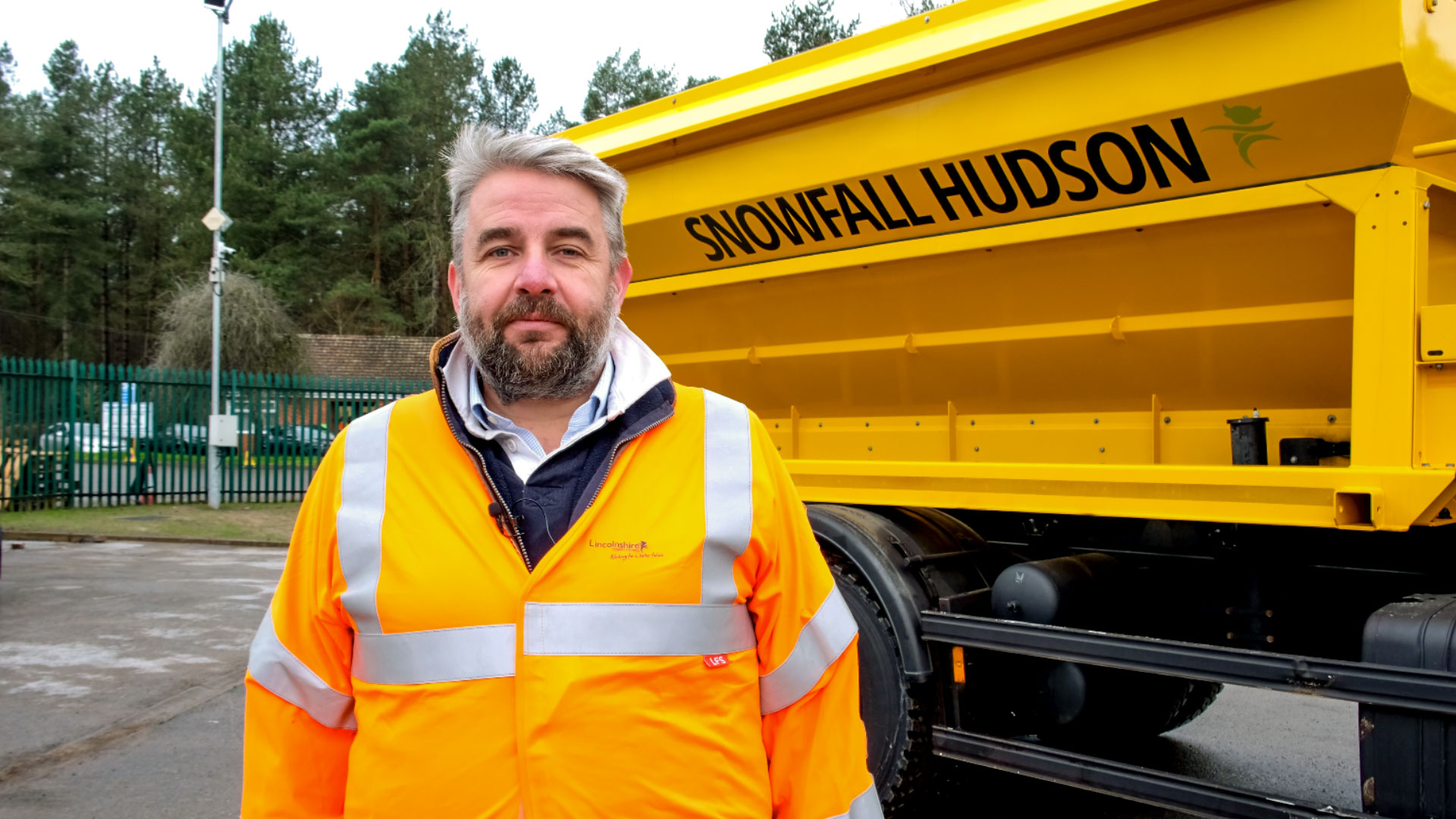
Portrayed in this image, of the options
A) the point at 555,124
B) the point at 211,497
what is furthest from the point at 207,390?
the point at 555,124

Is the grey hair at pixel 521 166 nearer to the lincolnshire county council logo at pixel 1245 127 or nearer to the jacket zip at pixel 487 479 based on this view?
the jacket zip at pixel 487 479

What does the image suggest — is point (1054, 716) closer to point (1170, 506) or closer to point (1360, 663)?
point (1170, 506)

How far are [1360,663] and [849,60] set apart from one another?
2.47m

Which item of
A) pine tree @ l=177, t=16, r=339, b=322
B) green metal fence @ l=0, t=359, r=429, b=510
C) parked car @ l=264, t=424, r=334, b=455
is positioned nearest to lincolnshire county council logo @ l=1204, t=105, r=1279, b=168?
green metal fence @ l=0, t=359, r=429, b=510

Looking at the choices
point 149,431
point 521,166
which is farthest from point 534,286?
point 149,431

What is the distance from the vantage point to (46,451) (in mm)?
15594

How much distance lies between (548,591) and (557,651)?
0.09 metres

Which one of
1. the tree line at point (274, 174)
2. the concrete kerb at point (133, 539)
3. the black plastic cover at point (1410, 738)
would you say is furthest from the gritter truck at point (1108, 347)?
the tree line at point (274, 174)

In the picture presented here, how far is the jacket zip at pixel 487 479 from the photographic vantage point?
1584 mm

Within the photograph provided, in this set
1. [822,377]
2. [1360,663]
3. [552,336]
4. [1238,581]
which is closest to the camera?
[552,336]

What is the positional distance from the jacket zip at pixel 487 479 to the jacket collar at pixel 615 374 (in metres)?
0.02

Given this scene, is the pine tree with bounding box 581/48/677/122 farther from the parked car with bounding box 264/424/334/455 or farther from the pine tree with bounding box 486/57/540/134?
the parked car with bounding box 264/424/334/455

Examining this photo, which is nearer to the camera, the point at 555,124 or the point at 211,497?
the point at 211,497

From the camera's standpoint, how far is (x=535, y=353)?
172cm
